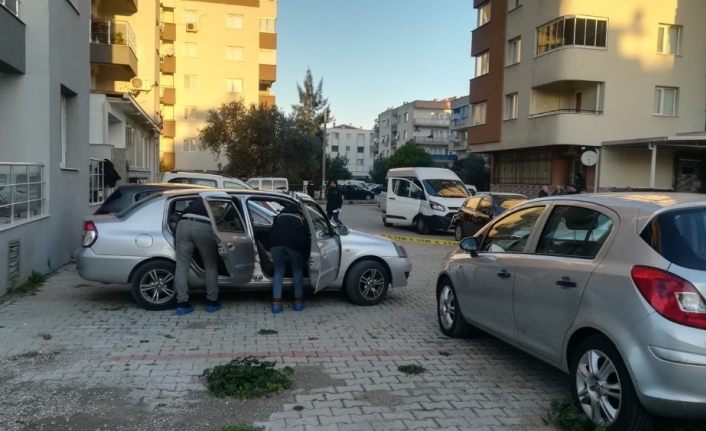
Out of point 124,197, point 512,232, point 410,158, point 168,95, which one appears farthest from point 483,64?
point 512,232

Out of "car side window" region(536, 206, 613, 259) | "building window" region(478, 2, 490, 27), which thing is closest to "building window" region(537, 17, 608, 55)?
"building window" region(478, 2, 490, 27)

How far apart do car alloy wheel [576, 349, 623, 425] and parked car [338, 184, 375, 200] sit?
141 feet

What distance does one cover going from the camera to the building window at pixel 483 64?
33.0m

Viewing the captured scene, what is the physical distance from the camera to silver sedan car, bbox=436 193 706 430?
12.2ft

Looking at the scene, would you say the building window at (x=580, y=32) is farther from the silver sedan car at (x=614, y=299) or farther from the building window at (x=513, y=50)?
the silver sedan car at (x=614, y=299)

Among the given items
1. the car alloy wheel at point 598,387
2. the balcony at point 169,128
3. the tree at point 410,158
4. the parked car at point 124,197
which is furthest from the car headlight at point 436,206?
the tree at point 410,158

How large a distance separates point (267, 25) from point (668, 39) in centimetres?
3322

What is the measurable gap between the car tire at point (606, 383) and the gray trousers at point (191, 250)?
4.65 meters

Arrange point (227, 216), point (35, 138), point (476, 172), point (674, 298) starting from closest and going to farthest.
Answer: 1. point (674, 298)
2. point (227, 216)
3. point (35, 138)
4. point (476, 172)

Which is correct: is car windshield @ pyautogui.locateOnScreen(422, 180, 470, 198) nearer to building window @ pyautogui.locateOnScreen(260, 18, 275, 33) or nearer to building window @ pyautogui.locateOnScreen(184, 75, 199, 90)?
building window @ pyautogui.locateOnScreen(184, 75, 199, 90)

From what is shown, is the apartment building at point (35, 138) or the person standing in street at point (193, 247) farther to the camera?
the apartment building at point (35, 138)

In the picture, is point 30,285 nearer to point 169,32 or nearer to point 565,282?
point 565,282

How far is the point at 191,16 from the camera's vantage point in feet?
162

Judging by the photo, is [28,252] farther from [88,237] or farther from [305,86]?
[305,86]
